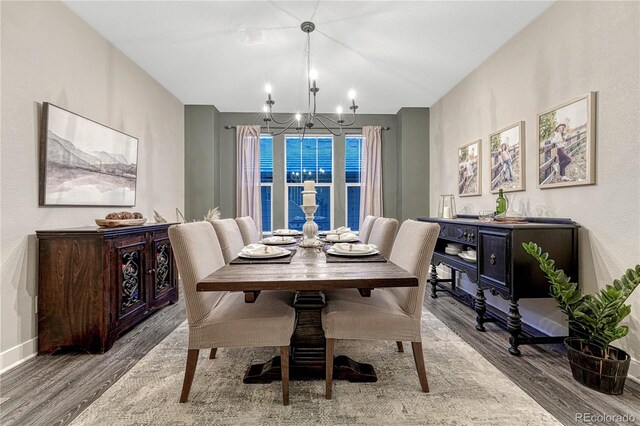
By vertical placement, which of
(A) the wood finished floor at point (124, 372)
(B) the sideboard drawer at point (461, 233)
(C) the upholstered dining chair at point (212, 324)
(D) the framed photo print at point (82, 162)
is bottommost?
(A) the wood finished floor at point (124, 372)

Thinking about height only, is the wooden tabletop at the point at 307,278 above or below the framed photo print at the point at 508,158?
below

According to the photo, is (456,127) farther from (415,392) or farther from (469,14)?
(415,392)

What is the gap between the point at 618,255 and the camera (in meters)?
1.86

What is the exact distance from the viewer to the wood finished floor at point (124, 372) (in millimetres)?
1542

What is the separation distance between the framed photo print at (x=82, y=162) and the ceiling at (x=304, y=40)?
0.97 m

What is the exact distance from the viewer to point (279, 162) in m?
5.06

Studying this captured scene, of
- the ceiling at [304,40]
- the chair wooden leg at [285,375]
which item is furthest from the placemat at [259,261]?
the ceiling at [304,40]

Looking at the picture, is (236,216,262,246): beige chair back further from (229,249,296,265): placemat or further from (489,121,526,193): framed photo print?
(489,121,526,193): framed photo print

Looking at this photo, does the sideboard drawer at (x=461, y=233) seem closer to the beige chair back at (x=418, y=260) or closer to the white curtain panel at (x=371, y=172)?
the beige chair back at (x=418, y=260)

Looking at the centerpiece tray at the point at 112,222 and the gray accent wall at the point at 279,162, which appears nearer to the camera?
the centerpiece tray at the point at 112,222

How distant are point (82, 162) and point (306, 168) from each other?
3209 millimetres

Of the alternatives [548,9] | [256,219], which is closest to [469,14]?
[548,9]

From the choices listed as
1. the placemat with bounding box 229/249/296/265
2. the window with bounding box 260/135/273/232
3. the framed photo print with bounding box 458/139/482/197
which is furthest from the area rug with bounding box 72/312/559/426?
the window with bounding box 260/135/273/232

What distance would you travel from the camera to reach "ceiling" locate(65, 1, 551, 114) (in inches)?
96.0
